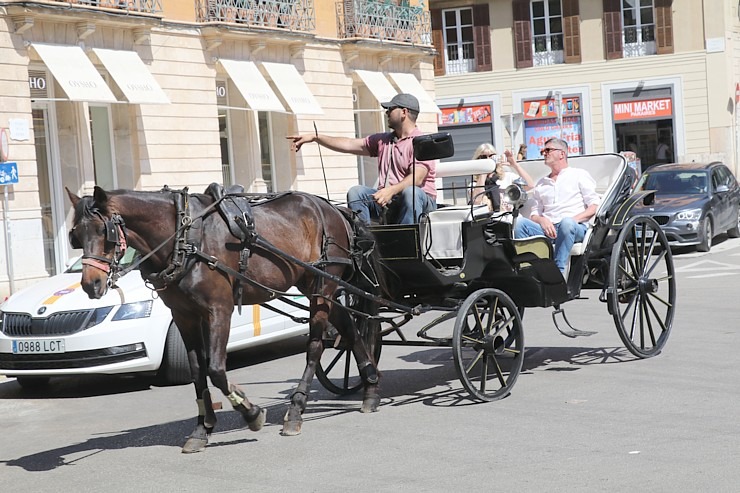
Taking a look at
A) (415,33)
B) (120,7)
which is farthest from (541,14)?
(120,7)

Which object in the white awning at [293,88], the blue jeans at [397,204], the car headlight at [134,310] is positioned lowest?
the car headlight at [134,310]

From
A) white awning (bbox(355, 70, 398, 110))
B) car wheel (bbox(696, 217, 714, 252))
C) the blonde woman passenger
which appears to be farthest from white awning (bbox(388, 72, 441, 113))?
the blonde woman passenger

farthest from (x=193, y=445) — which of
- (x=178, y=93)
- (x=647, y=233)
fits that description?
(x=178, y=93)

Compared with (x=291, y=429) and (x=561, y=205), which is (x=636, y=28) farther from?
(x=291, y=429)

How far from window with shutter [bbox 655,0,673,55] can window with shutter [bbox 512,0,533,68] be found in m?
4.56

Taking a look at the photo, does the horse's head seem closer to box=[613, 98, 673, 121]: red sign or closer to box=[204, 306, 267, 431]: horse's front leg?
box=[204, 306, 267, 431]: horse's front leg

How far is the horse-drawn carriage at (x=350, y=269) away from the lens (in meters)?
6.86

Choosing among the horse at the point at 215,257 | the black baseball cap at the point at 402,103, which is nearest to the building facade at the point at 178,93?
the black baseball cap at the point at 402,103

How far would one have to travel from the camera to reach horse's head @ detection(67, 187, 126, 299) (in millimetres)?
6477

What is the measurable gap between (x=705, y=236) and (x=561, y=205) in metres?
12.2

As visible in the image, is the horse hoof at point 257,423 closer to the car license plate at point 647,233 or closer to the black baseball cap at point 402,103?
the black baseball cap at point 402,103

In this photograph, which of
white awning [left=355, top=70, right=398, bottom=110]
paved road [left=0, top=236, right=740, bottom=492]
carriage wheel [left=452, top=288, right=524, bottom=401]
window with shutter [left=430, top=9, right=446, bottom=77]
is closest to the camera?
paved road [left=0, top=236, right=740, bottom=492]

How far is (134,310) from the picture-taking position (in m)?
9.80

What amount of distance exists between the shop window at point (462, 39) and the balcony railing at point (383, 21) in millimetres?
10074
